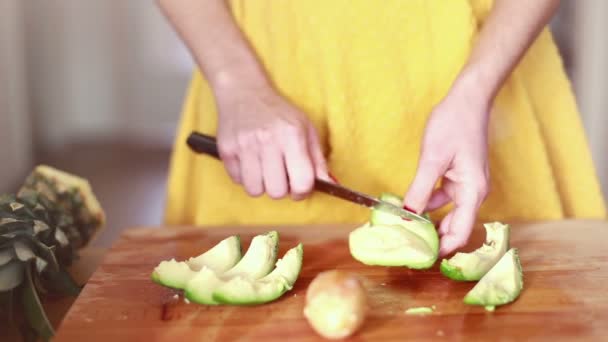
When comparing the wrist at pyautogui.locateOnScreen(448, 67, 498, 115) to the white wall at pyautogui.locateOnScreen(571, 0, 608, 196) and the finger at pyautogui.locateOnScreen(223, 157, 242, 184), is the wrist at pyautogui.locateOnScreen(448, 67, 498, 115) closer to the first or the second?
the finger at pyautogui.locateOnScreen(223, 157, 242, 184)

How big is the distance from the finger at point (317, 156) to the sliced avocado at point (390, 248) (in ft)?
0.37

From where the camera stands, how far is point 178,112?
3756 mm

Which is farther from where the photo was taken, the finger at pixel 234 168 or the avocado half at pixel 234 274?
the finger at pixel 234 168

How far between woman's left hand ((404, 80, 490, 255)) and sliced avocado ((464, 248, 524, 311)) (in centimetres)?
8

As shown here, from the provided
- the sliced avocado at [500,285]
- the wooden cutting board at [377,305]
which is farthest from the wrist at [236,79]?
the sliced avocado at [500,285]

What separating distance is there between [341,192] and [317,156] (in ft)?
0.24

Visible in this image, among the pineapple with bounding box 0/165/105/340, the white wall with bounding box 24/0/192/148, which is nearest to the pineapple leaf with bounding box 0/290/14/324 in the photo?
the pineapple with bounding box 0/165/105/340

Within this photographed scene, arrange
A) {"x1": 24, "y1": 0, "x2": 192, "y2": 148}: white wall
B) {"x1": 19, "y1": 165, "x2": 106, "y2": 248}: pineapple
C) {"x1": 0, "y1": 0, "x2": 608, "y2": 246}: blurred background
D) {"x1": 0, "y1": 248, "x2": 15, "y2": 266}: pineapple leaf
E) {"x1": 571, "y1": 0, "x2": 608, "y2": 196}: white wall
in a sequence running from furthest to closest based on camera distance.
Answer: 1. {"x1": 24, "y1": 0, "x2": 192, "y2": 148}: white wall
2. {"x1": 0, "y1": 0, "x2": 608, "y2": 246}: blurred background
3. {"x1": 571, "y1": 0, "x2": 608, "y2": 196}: white wall
4. {"x1": 19, "y1": 165, "x2": 106, "y2": 248}: pineapple
5. {"x1": 0, "y1": 248, "x2": 15, "y2": 266}: pineapple leaf

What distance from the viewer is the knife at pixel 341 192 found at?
976mm

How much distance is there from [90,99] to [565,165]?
2818 millimetres

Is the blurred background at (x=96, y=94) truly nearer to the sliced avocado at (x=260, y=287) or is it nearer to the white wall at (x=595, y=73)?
the white wall at (x=595, y=73)

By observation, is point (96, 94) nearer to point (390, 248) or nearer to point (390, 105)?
point (390, 105)

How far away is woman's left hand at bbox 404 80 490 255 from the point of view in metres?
0.96

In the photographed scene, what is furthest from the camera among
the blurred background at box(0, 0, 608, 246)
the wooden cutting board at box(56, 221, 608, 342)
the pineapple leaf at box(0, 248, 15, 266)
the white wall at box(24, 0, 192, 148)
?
the white wall at box(24, 0, 192, 148)
